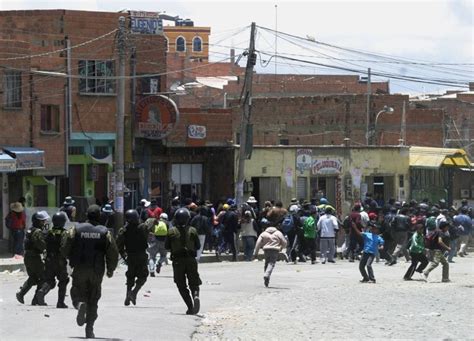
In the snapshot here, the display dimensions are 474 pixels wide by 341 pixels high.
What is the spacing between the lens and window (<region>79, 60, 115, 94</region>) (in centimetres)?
4222

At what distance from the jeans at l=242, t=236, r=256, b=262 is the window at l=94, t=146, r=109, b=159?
34.9ft

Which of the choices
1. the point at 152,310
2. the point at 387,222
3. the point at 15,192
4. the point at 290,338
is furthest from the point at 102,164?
the point at 290,338

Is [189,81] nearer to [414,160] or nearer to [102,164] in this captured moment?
[414,160]

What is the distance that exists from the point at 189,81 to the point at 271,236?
5015 cm

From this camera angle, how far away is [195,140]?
45.2 metres

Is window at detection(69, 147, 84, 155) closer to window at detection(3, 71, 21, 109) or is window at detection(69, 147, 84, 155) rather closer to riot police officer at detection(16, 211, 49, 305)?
window at detection(3, 71, 21, 109)

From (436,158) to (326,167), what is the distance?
5777 millimetres

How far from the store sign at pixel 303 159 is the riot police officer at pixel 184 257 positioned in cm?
3128

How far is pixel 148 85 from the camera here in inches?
1754

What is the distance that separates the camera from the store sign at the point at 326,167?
50.1 meters

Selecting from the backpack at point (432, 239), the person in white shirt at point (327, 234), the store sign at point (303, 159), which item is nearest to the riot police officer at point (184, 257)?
the backpack at point (432, 239)

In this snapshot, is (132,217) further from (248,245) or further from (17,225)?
(248,245)

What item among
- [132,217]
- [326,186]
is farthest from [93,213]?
[326,186]

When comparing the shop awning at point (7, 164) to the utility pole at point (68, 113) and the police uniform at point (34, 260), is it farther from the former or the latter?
the police uniform at point (34, 260)
